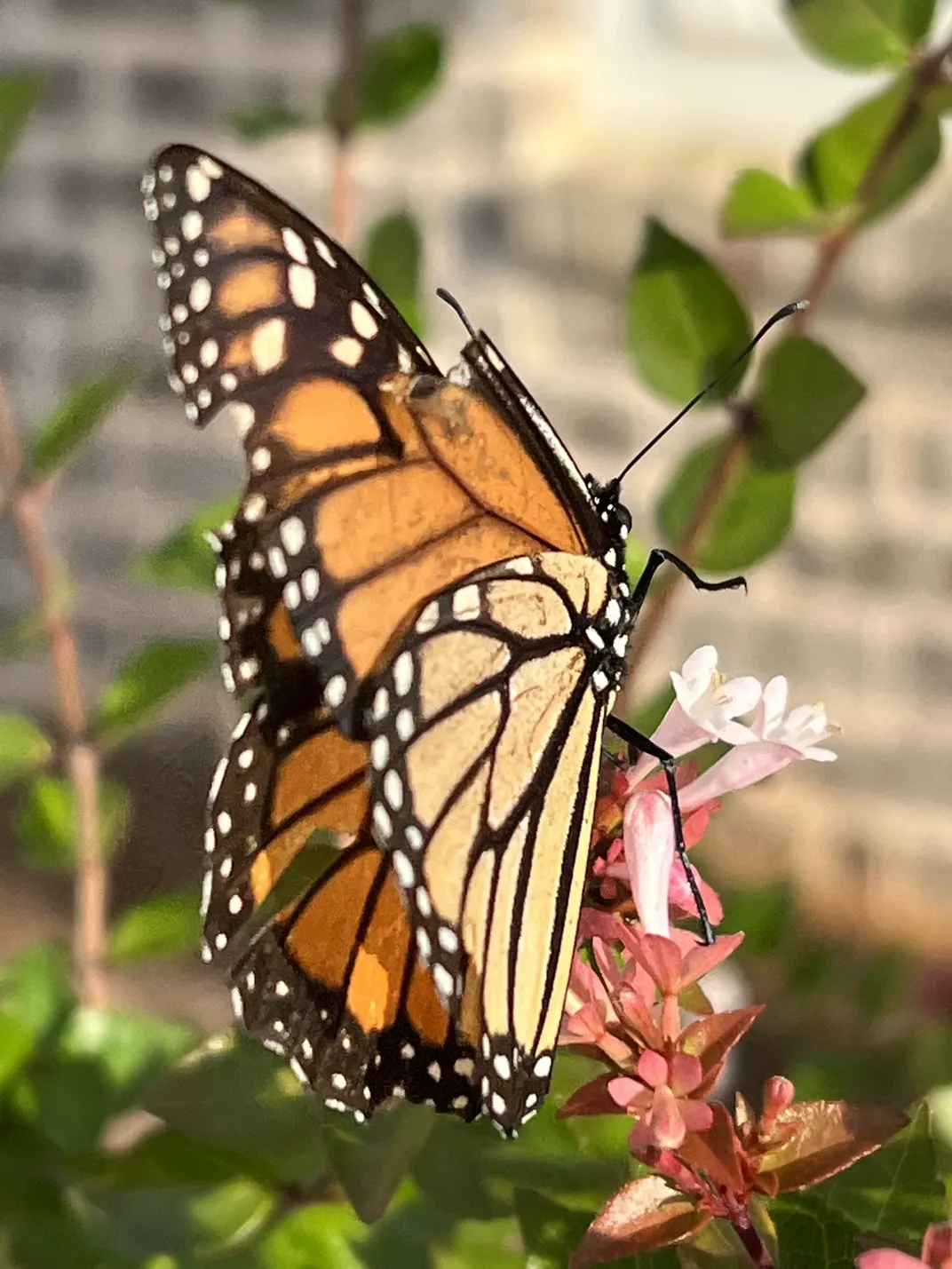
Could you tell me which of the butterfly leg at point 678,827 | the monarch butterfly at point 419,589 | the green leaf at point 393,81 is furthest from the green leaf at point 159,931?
the green leaf at point 393,81

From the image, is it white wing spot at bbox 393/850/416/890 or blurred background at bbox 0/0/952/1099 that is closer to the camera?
white wing spot at bbox 393/850/416/890

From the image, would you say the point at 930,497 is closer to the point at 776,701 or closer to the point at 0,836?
the point at 776,701

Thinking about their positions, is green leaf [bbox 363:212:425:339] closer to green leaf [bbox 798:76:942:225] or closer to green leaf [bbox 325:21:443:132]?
green leaf [bbox 325:21:443:132]

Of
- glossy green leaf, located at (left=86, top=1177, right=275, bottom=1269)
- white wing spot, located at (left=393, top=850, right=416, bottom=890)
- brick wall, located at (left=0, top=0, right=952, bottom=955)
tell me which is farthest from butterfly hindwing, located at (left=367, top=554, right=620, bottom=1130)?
brick wall, located at (left=0, top=0, right=952, bottom=955)

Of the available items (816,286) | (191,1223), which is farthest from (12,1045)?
(816,286)

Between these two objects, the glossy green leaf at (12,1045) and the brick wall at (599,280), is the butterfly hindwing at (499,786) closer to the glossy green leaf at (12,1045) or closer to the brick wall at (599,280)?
the glossy green leaf at (12,1045)
